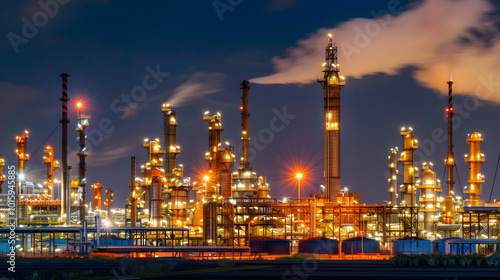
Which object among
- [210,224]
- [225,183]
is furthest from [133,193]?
[210,224]

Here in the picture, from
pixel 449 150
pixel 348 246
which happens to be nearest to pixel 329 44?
pixel 449 150

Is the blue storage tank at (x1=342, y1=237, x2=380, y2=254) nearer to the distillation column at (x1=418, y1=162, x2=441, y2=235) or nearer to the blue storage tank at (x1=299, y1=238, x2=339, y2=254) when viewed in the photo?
the blue storage tank at (x1=299, y1=238, x2=339, y2=254)

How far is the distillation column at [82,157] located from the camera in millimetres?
108012

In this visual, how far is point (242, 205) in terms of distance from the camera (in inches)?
3125

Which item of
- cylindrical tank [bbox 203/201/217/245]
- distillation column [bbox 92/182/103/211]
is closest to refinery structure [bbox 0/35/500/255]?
cylindrical tank [bbox 203/201/217/245]

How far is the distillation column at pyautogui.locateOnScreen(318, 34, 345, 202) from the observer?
8781cm

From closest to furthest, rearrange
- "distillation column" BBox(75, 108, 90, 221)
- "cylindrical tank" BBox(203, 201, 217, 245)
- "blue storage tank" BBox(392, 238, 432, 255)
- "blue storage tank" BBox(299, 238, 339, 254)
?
1. "blue storage tank" BBox(392, 238, 432, 255)
2. "blue storage tank" BBox(299, 238, 339, 254)
3. "cylindrical tank" BBox(203, 201, 217, 245)
4. "distillation column" BBox(75, 108, 90, 221)

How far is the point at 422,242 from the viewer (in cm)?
6078

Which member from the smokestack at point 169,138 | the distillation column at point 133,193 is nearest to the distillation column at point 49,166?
the distillation column at point 133,193

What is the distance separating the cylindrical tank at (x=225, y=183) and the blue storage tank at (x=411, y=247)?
26.1 metres

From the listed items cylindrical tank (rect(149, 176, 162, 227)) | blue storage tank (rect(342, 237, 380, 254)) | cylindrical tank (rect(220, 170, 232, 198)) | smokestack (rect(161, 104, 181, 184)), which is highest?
smokestack (rect(161, 104, 181, 184))

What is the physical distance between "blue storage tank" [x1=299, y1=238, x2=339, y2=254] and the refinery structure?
5881 mm

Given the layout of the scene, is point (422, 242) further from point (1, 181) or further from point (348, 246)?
point (1, 181)

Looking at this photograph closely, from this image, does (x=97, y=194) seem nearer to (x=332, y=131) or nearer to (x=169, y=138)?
(x=169, y=138)
